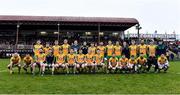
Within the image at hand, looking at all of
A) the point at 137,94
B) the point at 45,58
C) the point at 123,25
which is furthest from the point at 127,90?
the point at 123,25

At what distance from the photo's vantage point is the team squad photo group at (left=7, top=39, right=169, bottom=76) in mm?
18250

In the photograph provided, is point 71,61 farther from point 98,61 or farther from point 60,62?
point 98,61

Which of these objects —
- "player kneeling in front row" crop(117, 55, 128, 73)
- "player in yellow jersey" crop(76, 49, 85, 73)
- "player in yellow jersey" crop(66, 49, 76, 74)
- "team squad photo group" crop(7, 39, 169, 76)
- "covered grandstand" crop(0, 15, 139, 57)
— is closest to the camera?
"team squad photo group" crop(7, 39, 169, 76)

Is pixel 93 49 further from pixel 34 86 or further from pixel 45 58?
pixel 34 86

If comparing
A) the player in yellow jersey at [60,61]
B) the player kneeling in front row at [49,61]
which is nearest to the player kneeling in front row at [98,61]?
the player in yellow jersey at [60,61]

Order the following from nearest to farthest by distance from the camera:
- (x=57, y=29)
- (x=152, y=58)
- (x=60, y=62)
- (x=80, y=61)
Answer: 1. (x=60, y=62)
2. (x=80, y=61)
3. (x=152, y=58)
4. (x=57, y=29)

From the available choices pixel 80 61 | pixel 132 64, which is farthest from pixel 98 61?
pixel 132 64

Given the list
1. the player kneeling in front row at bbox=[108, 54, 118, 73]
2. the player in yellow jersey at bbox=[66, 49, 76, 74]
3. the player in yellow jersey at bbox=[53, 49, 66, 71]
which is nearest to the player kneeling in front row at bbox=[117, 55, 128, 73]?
the player kneeling in front row at bbox=[108, 54, 118, 73]

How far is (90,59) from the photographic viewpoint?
62.0 ft

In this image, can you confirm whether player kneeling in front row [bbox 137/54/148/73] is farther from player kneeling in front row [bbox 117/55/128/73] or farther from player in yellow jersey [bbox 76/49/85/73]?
player in yellow jersey [bbox 76/49/85/73]

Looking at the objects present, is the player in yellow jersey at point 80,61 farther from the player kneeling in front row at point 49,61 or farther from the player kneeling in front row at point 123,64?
the player kneeling in front row at point 123,64

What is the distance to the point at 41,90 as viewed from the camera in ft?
39.5

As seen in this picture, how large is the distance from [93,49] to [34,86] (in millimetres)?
6755

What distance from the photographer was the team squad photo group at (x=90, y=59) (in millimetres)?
18250
